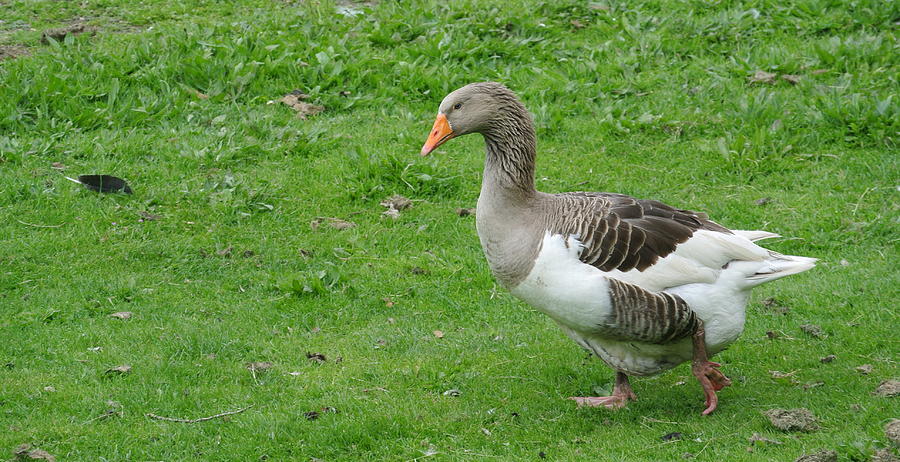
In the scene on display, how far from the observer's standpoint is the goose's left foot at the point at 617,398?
5.94 meters

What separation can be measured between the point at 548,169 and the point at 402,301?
2.48m

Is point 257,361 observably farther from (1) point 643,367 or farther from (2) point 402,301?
(1) point 643,367

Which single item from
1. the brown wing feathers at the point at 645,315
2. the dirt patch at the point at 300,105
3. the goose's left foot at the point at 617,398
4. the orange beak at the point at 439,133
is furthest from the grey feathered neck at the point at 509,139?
the dirt patch at the point at 300,105

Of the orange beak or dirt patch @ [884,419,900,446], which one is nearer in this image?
dirt patch @ [884,419,900,446]

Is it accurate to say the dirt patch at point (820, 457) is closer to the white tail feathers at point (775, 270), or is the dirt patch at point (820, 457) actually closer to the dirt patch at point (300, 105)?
the white tail feathers at point (775, 270)

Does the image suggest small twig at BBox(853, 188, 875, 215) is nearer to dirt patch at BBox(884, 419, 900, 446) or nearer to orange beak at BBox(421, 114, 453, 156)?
dirt patch at BBox(884, 419, 900, 446)

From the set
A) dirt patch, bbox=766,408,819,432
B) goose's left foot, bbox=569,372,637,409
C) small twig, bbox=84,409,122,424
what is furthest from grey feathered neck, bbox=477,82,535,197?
small twig, bbox=84,409,122,424

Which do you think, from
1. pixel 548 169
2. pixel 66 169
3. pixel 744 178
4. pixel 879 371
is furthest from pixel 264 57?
pixel 879 371

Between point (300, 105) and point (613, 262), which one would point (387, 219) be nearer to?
point (300, 105)

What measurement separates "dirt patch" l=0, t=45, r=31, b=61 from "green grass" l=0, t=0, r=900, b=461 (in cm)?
17

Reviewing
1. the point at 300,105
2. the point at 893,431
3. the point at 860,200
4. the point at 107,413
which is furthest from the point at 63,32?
the point at 893,431

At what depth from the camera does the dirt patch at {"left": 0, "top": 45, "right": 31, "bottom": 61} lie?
10.3 metres

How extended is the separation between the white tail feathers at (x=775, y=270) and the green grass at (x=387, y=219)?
0.75 metres

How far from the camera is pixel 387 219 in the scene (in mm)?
8391
